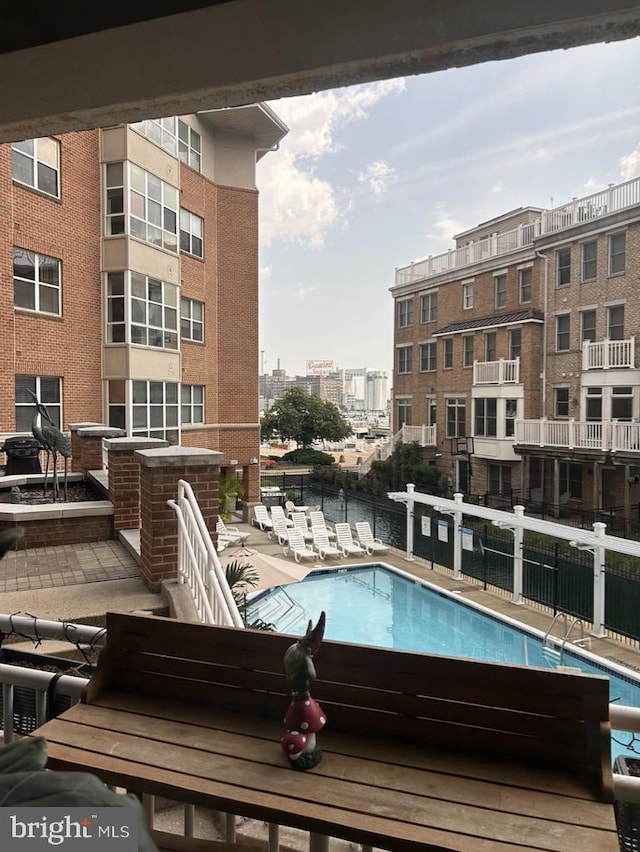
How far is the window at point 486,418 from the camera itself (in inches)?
931

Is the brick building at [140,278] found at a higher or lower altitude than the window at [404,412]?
higher

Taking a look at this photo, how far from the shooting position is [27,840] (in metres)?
0.65

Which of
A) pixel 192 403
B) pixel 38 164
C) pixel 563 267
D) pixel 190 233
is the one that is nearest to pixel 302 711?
pixel 38 164

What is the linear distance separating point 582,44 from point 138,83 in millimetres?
892

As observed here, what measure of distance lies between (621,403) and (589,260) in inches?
217

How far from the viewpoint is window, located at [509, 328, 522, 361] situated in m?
23.0

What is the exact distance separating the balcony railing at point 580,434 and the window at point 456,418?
3343 mm

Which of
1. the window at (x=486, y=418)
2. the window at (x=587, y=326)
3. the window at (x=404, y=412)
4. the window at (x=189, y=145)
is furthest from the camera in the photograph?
the window at (x=404, y=412)

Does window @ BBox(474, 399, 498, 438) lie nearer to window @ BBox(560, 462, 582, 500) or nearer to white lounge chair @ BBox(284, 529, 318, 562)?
window @ BBox(560, 462, 582, 500)

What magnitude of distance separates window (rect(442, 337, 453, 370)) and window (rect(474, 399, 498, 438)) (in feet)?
8.97

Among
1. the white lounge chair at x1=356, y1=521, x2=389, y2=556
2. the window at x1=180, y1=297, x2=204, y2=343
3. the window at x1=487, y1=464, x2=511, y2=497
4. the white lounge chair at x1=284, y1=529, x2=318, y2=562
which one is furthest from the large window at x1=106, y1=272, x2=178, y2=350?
the window at x1=487, y1=464, x2=511, y2=497

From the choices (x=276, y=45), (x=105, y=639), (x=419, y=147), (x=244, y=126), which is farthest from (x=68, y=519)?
(x=419, y=147)

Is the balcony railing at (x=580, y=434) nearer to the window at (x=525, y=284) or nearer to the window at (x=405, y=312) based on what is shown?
the window at (x=525, y=284)

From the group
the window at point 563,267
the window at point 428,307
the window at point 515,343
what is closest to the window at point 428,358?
the window at point 428,307
